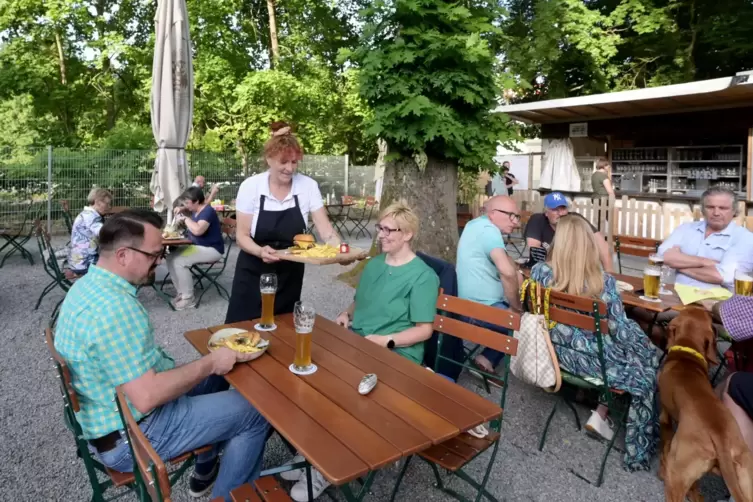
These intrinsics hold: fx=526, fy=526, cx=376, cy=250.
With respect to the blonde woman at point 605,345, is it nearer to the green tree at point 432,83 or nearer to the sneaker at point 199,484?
the sneaker at point 199,484

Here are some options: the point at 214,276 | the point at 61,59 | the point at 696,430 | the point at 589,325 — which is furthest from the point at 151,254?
the point at 61,59

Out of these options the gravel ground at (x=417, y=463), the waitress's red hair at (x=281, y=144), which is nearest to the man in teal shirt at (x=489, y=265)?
the gravel ground at (x=417, y=463)

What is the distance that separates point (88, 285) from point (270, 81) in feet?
48.7

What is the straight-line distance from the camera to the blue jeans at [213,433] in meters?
Answer: 1.97

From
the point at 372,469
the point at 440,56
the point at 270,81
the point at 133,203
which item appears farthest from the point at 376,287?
the point at 270,81

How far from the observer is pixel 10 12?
51.9 feet

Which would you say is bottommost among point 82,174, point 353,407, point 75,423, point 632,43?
point 75,423

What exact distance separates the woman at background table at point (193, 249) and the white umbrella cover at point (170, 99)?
5.38 ft

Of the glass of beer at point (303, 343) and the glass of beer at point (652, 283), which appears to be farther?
the glass of beer at point (652, 283)

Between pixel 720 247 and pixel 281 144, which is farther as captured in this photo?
pixel 720 247

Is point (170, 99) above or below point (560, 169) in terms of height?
above

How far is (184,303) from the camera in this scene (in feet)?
19.4

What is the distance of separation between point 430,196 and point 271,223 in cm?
361

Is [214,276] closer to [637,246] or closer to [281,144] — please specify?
[281,144]
